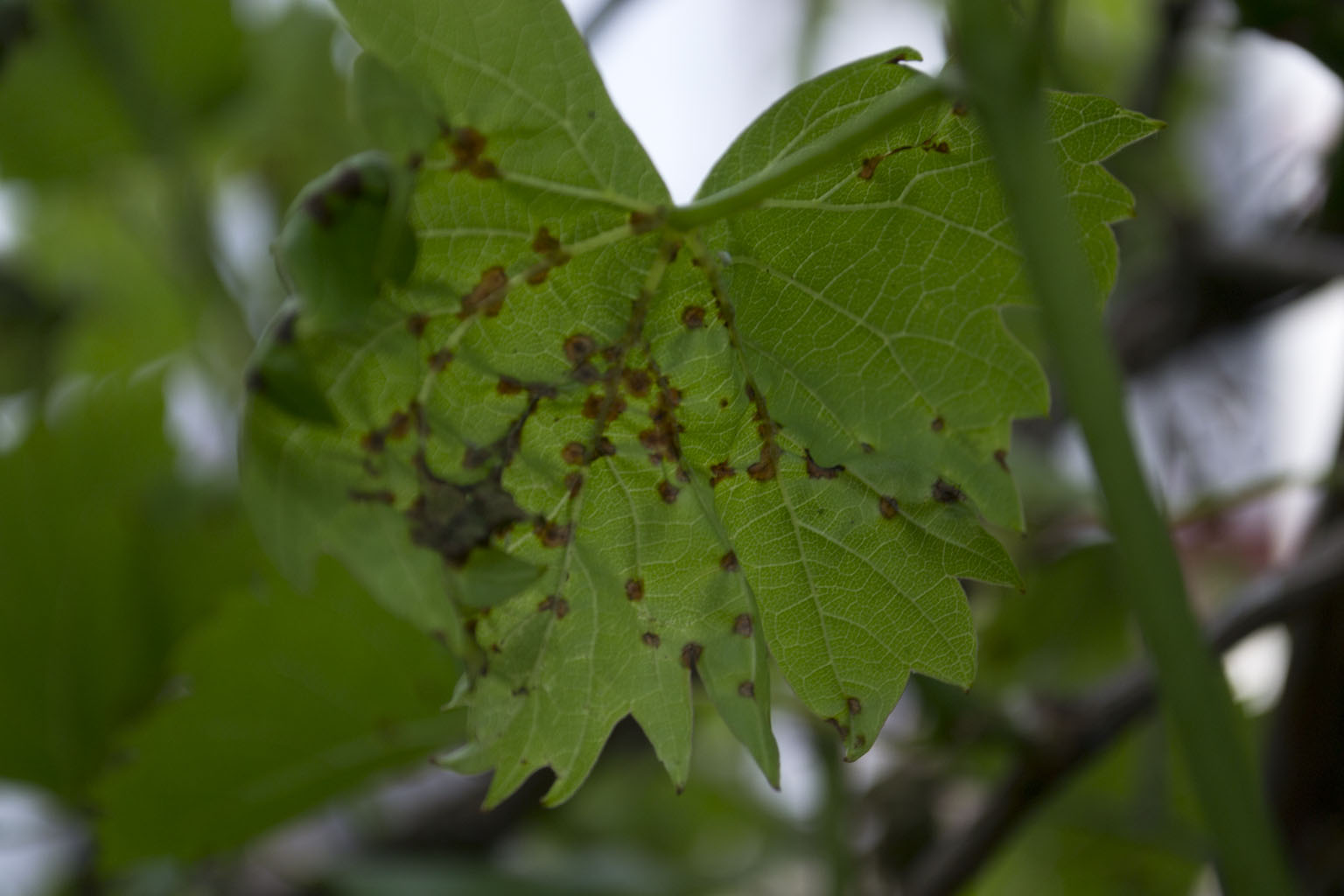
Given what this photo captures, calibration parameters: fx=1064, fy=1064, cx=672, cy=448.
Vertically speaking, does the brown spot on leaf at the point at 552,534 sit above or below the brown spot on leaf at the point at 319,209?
below

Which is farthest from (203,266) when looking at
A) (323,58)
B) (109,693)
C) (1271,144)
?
(1271,144)

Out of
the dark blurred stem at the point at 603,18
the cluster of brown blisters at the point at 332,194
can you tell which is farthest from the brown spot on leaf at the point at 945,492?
the dark blurred stem at the point at 603,18

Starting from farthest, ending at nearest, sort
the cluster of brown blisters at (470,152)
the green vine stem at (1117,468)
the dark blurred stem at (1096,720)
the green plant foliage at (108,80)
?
the green plant foliage at (108,80)
the dark blurred stem at (1096,720)
the cluster of brown blisters at (470,152)
the green vine stem at (1117,468)

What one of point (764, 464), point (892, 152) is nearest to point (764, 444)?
point (764, 464)

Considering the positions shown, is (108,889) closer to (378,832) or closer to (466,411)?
(378,832)

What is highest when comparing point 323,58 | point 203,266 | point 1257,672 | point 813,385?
point 323,58

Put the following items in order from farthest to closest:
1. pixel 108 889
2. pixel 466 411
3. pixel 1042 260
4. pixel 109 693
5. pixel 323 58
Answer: pixel 323 58 < pixel 108 889 < pixel 109 693 < pixel 466 411 < pixel 1042 260

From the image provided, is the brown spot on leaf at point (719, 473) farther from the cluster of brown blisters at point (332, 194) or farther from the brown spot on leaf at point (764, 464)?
the cluster of brown blisters at point (332, 194)

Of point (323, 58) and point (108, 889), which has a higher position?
point (323, 58)
